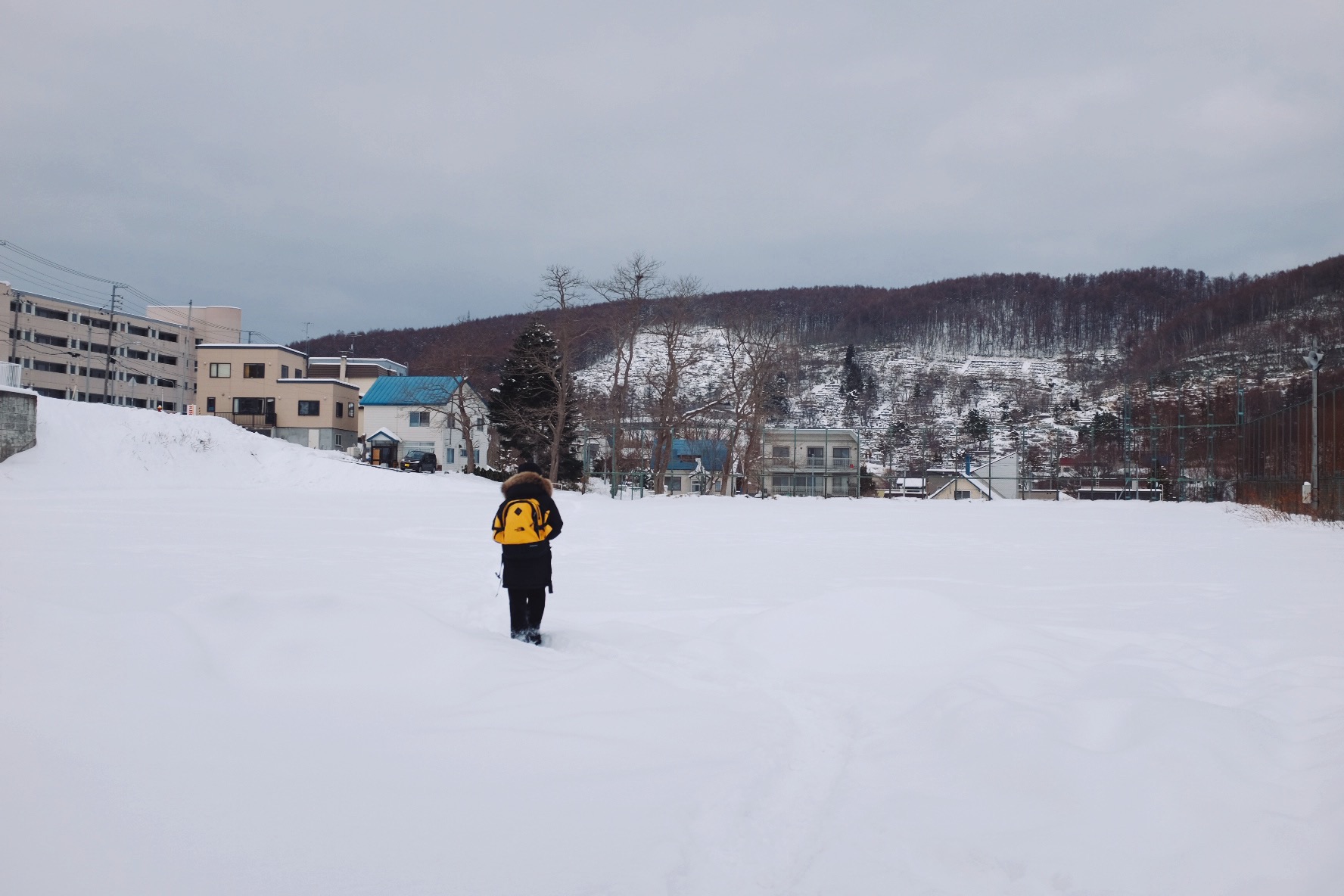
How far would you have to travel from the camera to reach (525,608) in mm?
5723

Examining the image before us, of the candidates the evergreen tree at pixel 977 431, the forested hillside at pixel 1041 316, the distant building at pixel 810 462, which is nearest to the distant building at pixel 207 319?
the forested hillside at pixel 1041 316

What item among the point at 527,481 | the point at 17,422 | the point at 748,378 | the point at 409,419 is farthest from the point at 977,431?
the point at 17,422

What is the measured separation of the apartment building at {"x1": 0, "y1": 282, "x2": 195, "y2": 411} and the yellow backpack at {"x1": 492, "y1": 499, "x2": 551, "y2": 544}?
67.8 metres

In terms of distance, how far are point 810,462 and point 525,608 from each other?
40354mm

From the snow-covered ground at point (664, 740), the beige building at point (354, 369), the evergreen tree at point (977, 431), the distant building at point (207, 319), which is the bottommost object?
the snow-covered ground at point (664, 740)

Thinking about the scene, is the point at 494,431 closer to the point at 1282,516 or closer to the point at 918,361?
the point at 1282,516

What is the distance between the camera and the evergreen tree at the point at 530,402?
1364 inches

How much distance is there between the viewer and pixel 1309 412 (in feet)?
65.7

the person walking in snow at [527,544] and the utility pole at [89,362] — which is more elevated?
the utility pole at [89,362]

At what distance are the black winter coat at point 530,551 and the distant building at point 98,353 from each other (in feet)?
222

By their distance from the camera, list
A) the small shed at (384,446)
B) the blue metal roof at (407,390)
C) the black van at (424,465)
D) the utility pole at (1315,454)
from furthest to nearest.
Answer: the blue metal roof at (407,390) < the small shed at (384,446) < the black van at (424,465) < the utility pole at (1315,454)

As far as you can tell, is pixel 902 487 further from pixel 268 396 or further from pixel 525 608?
pixel 268 396

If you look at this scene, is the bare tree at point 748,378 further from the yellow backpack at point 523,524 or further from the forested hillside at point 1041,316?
the forested hillside at point 1041,316

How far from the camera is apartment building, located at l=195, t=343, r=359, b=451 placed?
5650 centimetres
